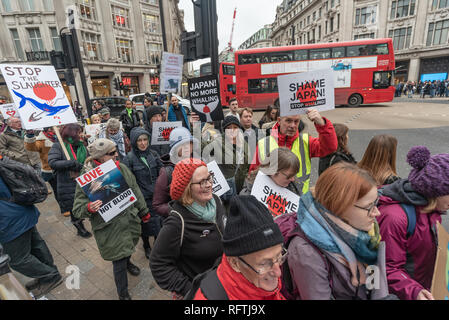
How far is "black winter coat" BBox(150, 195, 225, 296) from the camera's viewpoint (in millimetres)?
1502

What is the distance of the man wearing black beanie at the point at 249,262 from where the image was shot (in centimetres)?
104

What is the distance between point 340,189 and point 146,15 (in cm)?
3755

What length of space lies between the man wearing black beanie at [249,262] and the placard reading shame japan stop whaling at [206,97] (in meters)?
3.17

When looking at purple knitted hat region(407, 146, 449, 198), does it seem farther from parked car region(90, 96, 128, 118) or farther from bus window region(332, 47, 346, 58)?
parked car region(90, 96, 128, 118)

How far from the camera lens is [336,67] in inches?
631

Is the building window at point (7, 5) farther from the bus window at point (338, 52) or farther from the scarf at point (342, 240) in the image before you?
the scarf at point (342, 240)

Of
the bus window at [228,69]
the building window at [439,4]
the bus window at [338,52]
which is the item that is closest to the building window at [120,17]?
the bus window at [228,69]

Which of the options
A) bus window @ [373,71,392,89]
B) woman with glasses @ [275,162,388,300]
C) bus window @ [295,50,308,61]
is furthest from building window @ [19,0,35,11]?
woman with glasses @ [275,162,388,300]

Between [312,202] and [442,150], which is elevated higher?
[312,202]

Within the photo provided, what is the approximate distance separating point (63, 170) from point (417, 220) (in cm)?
421
